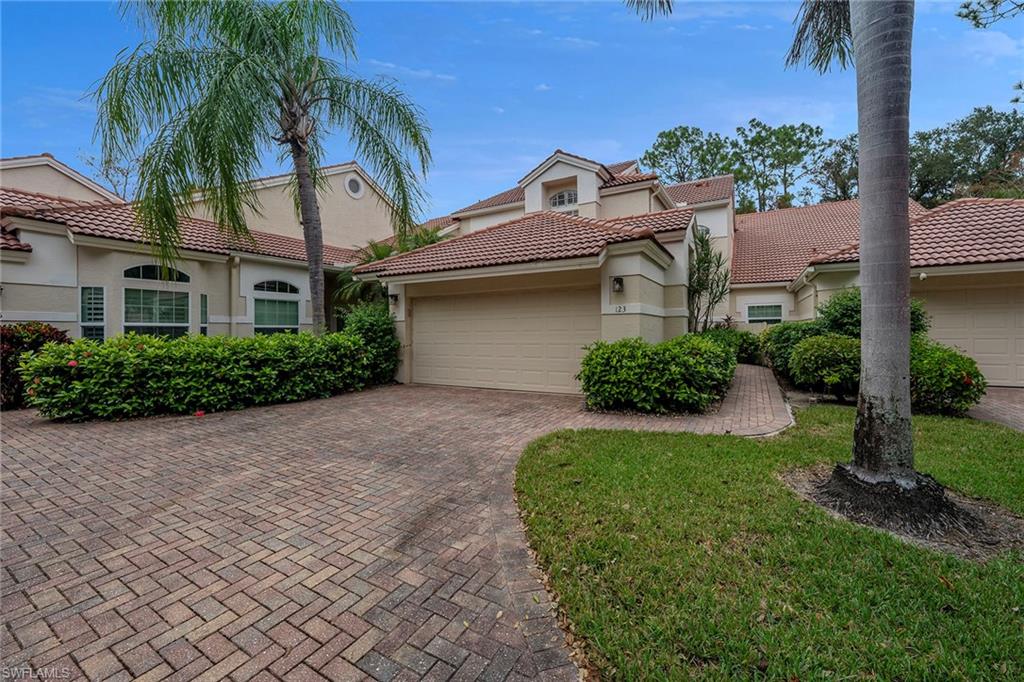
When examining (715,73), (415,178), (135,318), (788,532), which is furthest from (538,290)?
(135,318)

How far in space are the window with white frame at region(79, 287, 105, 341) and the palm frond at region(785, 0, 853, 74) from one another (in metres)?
14.7

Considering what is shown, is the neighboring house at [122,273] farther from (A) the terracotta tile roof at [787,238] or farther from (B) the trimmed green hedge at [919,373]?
(A) the terracotta tile roof at [787,238]

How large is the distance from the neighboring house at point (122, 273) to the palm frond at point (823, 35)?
1140cm

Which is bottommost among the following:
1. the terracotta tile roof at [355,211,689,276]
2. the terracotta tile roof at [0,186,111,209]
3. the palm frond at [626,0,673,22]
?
the terracotta tile roof at [355,211,689,276]

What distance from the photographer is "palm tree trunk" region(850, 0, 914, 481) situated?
366cm

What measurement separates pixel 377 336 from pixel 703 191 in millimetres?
16871

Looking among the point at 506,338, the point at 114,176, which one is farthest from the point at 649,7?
the point at 114,176

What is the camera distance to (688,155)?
36031mm

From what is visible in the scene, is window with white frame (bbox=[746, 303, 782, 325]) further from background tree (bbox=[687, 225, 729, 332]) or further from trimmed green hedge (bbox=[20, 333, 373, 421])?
trimmed green hedge (bbox=[20, 333, 373, 421])

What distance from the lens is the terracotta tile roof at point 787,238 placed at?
18.0m

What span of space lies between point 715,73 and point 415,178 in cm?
710

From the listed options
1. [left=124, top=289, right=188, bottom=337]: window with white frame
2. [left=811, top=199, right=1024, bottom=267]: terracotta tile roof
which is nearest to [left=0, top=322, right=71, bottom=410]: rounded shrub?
[left=124, top=289, right=188, bottom=337]: window with white frame

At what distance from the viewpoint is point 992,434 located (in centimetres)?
600

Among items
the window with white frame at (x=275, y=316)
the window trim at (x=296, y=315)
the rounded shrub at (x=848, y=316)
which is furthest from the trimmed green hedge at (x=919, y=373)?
the window trim at (x=296, y=315)
